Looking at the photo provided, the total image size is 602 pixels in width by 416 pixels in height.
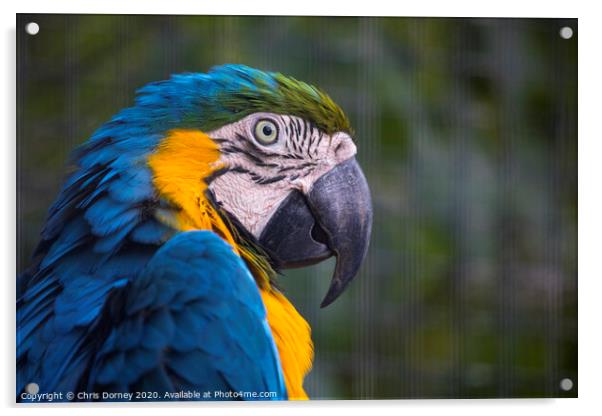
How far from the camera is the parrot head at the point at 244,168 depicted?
4.82 ft

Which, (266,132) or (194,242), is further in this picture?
(266,132)

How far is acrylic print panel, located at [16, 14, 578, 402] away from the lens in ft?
4.83

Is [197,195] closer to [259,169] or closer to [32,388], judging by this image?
[259,169]

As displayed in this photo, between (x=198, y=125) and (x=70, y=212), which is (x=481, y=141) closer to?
(x=198, y=125)

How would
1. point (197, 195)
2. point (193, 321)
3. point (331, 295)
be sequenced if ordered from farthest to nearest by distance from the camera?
point (331, 295), point (197, 195), point (193, 321)

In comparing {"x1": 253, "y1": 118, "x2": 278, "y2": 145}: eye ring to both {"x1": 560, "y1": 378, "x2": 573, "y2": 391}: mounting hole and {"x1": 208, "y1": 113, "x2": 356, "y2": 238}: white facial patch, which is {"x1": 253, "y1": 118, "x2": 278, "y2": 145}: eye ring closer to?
{"x1": 208, "y1": 113, "x2": 356, "y2": 238}: white facial patch

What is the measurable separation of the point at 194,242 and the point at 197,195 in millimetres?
123

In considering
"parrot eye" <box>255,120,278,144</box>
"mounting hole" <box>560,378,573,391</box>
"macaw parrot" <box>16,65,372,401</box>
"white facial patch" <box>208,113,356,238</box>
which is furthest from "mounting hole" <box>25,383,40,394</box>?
"mounting hole" <box>560,378,573,391</box>

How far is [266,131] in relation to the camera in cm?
152

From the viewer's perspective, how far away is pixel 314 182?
1505 millimetres

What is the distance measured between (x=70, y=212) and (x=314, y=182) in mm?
491
